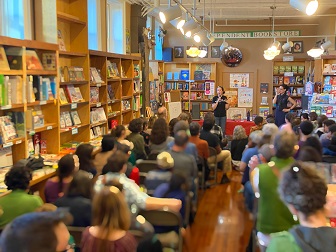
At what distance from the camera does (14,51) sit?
15.4ft

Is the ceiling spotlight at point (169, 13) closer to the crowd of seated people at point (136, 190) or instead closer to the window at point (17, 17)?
the crowd of seated people at point (136, 190)

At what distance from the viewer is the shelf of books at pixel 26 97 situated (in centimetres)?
452

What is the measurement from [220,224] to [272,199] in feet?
8.57

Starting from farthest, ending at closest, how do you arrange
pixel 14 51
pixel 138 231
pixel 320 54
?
pixel 320 54 → pixel 14 51 → pixel 138 231

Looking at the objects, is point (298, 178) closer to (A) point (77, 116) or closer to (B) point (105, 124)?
(A) point (77, 116)

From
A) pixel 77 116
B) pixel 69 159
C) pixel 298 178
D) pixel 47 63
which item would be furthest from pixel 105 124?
pixel 298 178

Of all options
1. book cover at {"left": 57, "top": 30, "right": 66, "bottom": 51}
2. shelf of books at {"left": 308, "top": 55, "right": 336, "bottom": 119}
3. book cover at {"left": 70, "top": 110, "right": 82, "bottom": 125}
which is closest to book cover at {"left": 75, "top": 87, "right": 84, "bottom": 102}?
book cover at {"left": 70, "top": 110, "right": 82, "bottom": 125}

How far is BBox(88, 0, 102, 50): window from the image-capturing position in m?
8.41

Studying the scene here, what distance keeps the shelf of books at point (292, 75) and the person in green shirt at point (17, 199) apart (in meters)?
12.4

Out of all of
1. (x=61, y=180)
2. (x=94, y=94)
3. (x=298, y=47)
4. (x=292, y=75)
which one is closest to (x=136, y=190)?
(x=61, y=180)

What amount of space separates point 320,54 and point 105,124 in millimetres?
6490

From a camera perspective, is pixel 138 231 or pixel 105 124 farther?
pixel 105 124

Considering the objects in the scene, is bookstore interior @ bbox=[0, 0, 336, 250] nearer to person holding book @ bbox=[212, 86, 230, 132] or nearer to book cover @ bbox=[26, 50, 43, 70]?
book cover @ bbox=[26, 50, 43, 70]

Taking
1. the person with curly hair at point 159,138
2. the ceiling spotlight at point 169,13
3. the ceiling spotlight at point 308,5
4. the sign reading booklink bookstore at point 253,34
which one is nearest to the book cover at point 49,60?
the person with curly hair at point 159,138
